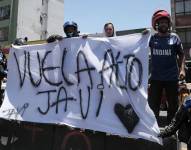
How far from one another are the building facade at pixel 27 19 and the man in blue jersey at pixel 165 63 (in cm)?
4302

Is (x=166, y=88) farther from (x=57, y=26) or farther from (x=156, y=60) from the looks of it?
(x=57, y=26)

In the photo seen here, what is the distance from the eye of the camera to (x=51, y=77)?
18.2 feet

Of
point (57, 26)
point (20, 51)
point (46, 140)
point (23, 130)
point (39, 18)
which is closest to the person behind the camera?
point (46, 140)

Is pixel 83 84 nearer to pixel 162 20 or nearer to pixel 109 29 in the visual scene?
pixel 109 29

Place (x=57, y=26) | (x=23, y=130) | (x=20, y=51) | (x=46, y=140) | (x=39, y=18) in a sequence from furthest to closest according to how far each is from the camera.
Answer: (x=57, y=26)
(x=39, y=18)
(x=20, y=51)
(x=23, y=130)
(x=46, y=140)

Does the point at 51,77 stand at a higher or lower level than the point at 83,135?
higher

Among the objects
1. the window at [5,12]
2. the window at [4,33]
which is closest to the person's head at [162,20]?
the window at [4,33]

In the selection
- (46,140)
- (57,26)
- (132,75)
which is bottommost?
(46,140)

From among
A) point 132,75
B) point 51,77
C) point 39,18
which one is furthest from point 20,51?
point 39,18

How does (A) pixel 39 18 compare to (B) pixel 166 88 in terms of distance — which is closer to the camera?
(B) pixel 166 88

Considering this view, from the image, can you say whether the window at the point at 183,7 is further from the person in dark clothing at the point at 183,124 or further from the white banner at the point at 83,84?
the person in dark clothing at the point at 183,124

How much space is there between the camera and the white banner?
15.2 feet

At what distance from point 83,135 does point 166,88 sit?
120 centimetres

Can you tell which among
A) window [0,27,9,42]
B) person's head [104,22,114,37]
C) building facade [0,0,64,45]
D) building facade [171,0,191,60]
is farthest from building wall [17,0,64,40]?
person's head [104,22,114,37]
